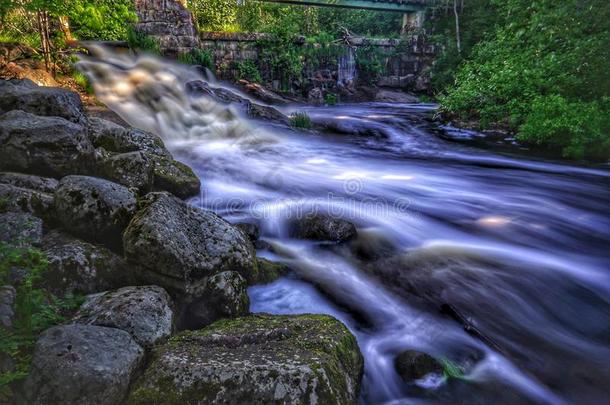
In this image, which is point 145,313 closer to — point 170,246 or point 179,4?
point 170,246

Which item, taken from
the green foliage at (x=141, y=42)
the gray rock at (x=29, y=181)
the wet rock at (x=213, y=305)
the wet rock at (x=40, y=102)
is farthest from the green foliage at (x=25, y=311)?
the green foliage at (x=141, y=42)

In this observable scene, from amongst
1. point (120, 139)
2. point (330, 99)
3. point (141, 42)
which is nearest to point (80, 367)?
point (120, 139)

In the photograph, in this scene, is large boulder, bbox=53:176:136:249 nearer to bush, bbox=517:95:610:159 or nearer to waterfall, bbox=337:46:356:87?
bush, bbox=517:95:610:159

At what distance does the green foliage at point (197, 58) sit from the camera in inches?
575

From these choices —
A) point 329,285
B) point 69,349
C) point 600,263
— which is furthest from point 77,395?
point 600,263

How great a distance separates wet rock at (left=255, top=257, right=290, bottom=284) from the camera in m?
3.64

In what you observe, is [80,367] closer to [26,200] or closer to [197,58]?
[26,200]

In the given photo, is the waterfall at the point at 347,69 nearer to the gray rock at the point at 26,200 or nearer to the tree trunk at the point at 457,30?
the tree trunk at the point at 457,30

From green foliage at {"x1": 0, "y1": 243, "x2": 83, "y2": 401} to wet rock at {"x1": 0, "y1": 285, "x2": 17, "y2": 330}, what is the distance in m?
0.02

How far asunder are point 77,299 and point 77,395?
2.93ft

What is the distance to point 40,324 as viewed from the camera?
2.15 m

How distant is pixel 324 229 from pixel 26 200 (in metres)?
2.80

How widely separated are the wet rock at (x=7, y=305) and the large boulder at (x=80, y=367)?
0.64 ft

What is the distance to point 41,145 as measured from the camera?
11.8ft
